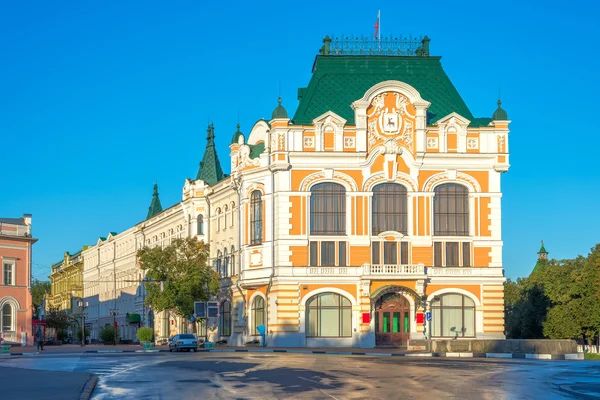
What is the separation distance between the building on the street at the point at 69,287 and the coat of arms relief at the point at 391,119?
81131 mm

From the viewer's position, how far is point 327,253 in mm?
70812

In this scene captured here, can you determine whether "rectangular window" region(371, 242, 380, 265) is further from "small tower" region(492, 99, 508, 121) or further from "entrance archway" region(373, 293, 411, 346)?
"small tower" region(492, 99, 508, 121)

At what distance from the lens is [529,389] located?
1062 inches

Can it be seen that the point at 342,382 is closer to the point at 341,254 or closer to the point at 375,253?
the point at 341,254

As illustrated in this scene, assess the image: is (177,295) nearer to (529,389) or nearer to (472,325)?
(472,325)

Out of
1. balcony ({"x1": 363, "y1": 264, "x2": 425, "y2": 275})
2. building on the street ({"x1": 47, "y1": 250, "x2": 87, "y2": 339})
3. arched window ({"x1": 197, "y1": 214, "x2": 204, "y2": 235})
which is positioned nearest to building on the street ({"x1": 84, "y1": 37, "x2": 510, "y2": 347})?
balcony ({"x1": 363, "y1": 264, "x2": 425, "y2": 275})

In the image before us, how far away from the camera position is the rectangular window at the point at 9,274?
8150cm

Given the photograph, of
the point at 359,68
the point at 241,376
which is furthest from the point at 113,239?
the point at 241,376

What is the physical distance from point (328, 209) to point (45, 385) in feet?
145

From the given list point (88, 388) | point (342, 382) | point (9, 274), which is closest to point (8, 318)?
point (9, 274)

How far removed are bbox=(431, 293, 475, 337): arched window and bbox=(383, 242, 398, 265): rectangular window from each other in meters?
4.24

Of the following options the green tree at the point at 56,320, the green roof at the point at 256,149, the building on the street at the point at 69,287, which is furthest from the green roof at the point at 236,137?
the building on the street at the point at 69,287

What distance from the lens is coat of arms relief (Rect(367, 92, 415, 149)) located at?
72500mm

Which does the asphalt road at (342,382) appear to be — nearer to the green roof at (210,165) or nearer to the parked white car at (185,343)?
the parked white car at (185,343)
